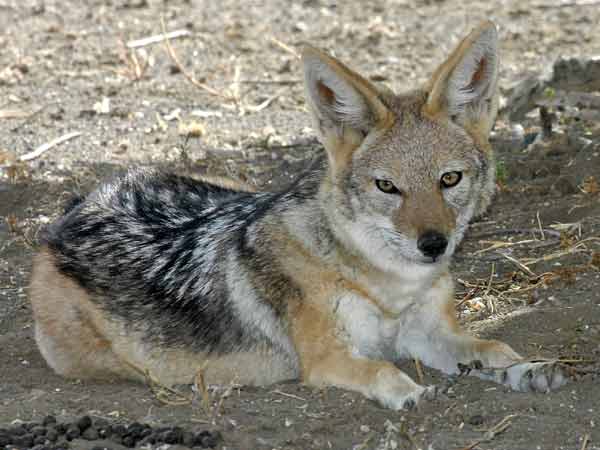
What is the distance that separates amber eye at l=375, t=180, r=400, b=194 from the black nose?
33 centimetres

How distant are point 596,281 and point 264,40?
711 cm

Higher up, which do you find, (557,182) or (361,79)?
(361,79)

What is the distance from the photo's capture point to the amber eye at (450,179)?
5.57m

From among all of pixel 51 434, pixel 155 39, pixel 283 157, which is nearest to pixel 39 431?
pixel 51 434

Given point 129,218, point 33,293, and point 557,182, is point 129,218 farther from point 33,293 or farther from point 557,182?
point 557,182

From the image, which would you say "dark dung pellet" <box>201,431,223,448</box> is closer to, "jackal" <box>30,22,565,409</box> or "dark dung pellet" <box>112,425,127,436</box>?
"dark dung pellet" <box>112,425,127,436</box>

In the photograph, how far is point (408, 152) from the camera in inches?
220

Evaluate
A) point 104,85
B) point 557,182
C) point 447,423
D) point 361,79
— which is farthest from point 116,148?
point 447,423

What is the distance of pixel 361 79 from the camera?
5688mm

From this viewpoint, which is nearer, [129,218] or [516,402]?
[516,402]

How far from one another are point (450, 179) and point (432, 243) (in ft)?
1.47

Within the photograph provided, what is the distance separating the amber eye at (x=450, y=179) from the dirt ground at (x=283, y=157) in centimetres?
112

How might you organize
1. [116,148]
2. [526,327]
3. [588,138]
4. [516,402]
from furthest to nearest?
[116,148], [588,138], [526,327], [516,402]

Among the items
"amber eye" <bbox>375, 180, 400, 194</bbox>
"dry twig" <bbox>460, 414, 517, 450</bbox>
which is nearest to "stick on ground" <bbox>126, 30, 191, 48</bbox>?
"amber eye" <bbox>375, 180, 400, 194</bbox>
